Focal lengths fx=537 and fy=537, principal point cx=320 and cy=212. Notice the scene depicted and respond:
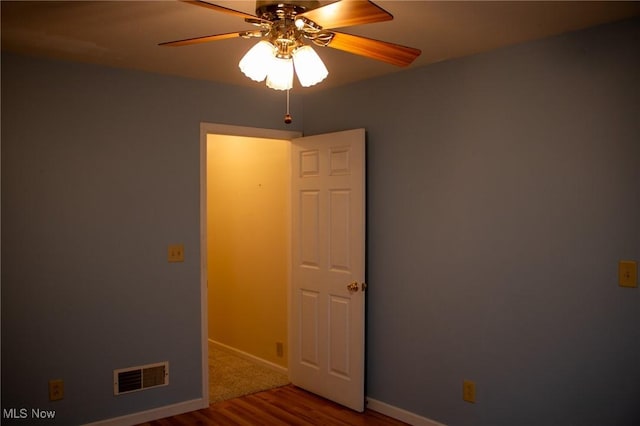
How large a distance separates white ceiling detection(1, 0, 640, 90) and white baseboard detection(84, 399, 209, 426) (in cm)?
227

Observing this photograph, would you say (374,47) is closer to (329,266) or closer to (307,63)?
(307,63)

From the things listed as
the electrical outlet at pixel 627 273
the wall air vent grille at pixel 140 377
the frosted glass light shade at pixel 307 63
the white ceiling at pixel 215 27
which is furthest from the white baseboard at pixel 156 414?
the electrical outlet at pixel 627 273

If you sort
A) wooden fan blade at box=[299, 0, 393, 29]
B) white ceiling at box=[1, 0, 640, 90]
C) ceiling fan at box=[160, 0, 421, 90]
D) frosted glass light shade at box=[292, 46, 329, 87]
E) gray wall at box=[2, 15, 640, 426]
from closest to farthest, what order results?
wooden fan blade at box=[299, 0, 393, 29] < ceiling fan at box=[160, 0, 421, 90] < frosted glass light shade at box=[292, 46, 329, 87] < white ceiling at box=[1, 0, 640, 90] < gray wall at box=[2, 15, 640, 426]

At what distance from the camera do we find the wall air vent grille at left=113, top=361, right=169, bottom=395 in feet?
11.4

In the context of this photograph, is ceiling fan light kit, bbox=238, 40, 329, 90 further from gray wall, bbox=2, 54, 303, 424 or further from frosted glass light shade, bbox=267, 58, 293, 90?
gray wall, bbox=2, 54, 303, 424

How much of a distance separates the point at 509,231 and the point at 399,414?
4.85 ft

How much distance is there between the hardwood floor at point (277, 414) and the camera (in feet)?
11.7

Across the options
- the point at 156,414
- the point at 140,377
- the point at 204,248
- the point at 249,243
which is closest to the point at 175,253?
the point at 204,248

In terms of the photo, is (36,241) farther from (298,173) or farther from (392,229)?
(392,229)

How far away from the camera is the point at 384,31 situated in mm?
2678

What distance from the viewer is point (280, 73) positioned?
6.62ft

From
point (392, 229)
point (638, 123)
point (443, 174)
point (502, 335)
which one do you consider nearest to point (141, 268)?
point (392, 229)

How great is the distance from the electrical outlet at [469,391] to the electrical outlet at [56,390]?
244 cm

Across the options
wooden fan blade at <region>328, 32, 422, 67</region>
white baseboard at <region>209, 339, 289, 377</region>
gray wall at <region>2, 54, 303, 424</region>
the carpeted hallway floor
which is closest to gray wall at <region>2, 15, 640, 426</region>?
gray wall at <region>2, 54, 303, 424</region>
